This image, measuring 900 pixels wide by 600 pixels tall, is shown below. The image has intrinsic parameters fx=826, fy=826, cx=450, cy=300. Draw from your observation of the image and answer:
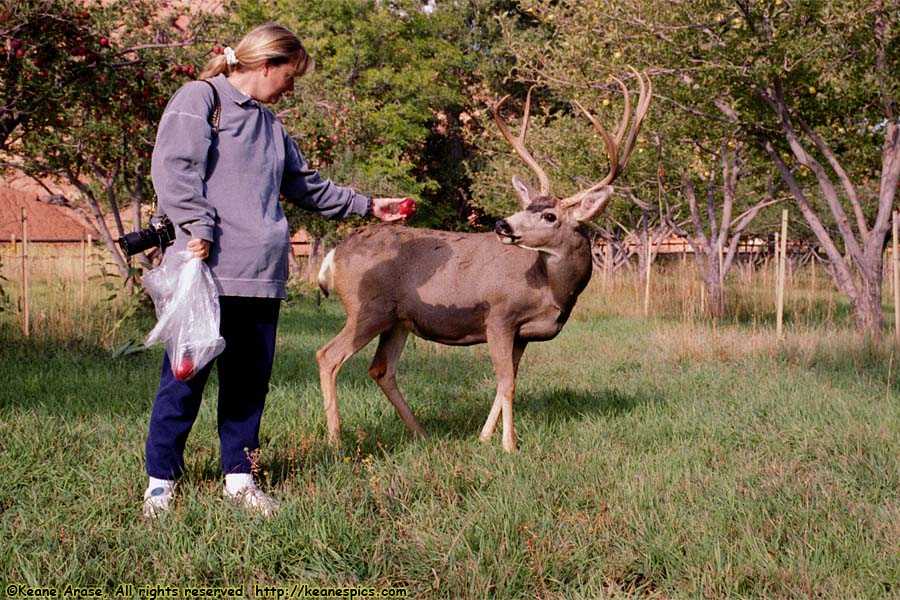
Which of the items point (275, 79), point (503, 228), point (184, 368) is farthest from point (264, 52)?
point (503, 228)

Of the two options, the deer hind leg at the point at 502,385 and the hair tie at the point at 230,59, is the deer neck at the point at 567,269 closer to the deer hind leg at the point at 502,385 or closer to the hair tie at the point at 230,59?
the deer hind leg at the point at 502,385

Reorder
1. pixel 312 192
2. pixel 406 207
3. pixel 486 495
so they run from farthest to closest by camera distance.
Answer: pixel 406 207 → pixel 312 192 → pixel 486 495

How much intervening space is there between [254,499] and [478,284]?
6.75 feet

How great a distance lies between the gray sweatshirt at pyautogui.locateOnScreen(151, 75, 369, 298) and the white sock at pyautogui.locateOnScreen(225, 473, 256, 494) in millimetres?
822

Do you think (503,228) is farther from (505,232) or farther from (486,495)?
(486,495)

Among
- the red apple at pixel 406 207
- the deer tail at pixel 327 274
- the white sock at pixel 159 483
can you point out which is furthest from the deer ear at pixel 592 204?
the white sock at pixel 159 483

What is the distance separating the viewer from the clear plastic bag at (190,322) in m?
3.24

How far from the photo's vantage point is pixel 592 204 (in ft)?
16.1

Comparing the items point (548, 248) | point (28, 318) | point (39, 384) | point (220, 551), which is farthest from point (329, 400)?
point (28, 318)

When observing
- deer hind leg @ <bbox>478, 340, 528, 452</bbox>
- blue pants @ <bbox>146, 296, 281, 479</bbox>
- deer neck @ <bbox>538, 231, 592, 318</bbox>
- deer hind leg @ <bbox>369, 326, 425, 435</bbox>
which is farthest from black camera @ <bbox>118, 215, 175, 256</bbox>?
deer neck @ <bbox>538, 231, 592, 318</bbox>

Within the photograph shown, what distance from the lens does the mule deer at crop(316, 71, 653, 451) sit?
4945 mm

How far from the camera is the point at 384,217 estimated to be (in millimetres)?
4324

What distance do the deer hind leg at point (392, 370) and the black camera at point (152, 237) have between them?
2046 millimetres

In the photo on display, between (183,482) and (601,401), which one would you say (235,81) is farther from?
(601,401)
